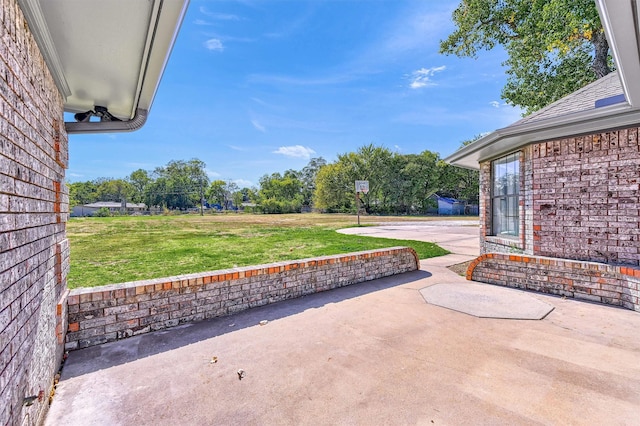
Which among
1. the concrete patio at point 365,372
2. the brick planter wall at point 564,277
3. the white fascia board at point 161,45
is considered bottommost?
the concrete patio at point 365,372

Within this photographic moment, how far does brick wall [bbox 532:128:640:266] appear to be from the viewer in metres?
3.88

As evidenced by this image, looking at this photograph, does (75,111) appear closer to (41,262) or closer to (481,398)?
(41,262)

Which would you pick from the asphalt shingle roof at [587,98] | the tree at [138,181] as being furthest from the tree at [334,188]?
the tree at [138,181]

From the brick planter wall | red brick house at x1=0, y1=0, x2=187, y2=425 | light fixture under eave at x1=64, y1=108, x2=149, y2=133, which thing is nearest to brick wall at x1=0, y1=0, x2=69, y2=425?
red brick house at x1=0, y1=0, x2=187, y2=425

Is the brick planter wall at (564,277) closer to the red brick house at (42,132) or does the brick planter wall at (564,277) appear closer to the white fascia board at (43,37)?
the red brick house at (42,132)

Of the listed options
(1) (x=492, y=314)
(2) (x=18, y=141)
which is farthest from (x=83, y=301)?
(1) (x=492, y=314)

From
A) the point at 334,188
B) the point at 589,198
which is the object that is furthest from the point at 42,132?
the point at 334,188

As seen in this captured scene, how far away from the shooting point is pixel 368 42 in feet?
32.6

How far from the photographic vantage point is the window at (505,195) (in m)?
5.42

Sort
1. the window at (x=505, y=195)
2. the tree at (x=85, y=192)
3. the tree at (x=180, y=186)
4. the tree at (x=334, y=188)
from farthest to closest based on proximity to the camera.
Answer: the tree at (x=180, y=186) < the tree at (x=85, y=192) < the tree at (x=334, y=188) < the window at (x=505, y=195)

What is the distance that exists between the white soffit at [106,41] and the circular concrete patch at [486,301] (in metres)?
4.10

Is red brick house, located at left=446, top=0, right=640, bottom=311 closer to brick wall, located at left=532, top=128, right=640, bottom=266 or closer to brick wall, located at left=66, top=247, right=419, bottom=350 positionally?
brick wall, located at left=532, top=128, right=640, bottom=266

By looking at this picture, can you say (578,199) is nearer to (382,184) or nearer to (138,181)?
(382,184)

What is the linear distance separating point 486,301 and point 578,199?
2111mm
